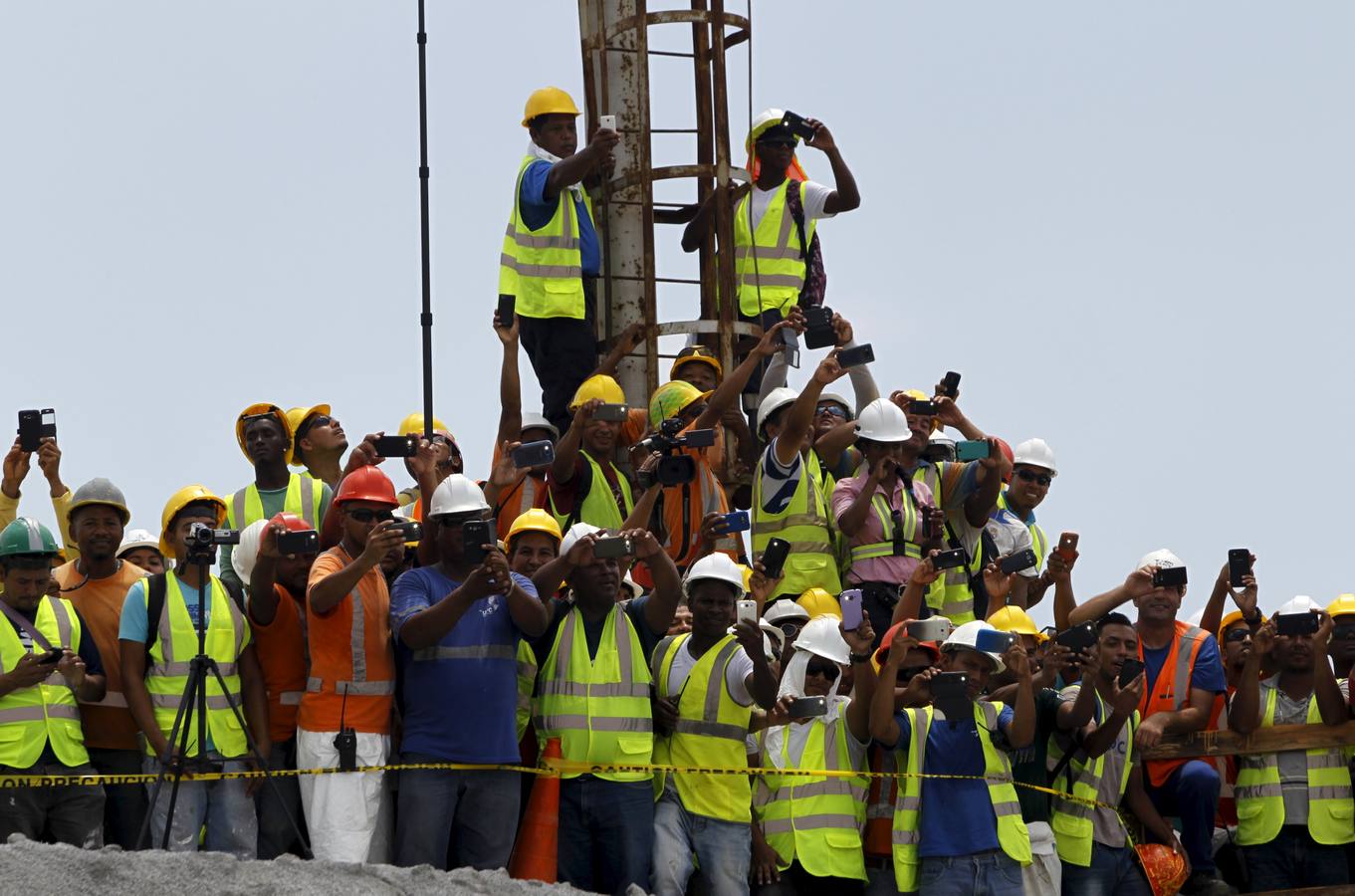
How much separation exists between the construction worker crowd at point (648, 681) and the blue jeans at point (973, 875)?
0.06 ft

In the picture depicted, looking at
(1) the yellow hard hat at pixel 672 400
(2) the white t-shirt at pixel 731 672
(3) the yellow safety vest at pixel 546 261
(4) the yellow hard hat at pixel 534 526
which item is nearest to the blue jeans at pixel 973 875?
(2) the white t-shirt at pixel 731 672

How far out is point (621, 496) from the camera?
15961 mm

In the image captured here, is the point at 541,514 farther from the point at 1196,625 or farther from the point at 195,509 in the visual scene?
the point at 1196,625

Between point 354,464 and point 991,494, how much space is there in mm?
4370

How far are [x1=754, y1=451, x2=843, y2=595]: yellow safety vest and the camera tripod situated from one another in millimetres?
4306

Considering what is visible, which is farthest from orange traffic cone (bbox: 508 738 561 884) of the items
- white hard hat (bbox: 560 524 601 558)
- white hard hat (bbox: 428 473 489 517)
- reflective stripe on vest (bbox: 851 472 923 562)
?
reflective stripe on vest (bbox: 851 472 923 562)

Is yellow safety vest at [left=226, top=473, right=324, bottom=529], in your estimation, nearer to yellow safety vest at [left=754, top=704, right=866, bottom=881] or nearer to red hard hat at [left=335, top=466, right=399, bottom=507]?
red hard hat at [left=335, top=466, right=399, bottom=507]

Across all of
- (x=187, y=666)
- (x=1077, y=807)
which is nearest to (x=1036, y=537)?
(x=1077, y=807)

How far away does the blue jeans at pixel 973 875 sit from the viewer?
508 inches

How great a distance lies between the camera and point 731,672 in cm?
1296

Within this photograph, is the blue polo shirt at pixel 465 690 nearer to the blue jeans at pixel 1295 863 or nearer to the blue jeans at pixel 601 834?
the blue jeans at pixel 601 834

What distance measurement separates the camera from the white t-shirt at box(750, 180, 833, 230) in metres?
18.3

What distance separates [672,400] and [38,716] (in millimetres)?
5973

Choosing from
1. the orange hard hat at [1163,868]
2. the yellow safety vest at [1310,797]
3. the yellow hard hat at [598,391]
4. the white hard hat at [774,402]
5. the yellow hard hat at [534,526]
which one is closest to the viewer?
the yellow hard hat at [534,526]
